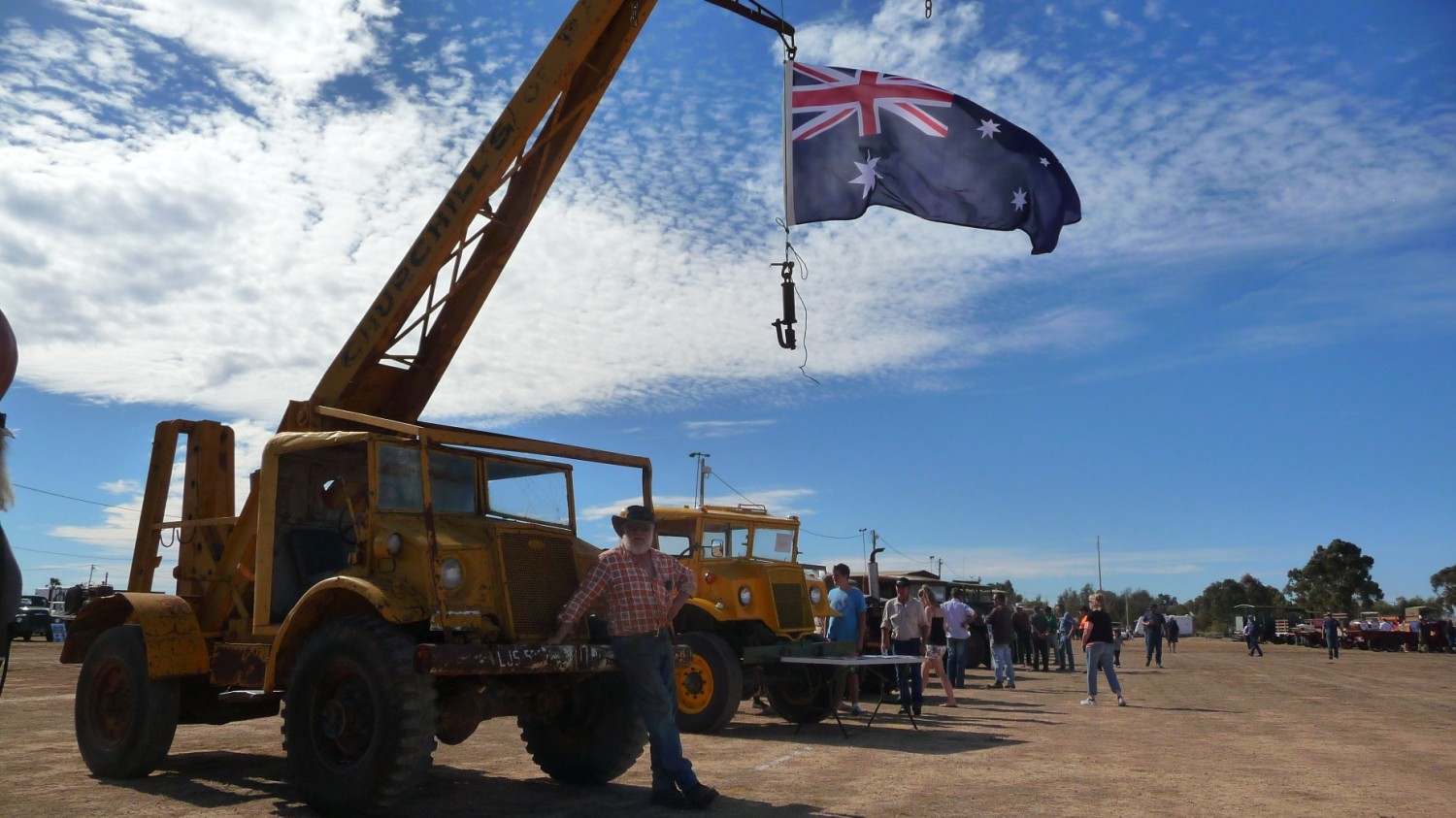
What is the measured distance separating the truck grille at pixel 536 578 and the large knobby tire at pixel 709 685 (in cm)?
412

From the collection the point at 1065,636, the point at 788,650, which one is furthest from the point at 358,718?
the point at 1065,636

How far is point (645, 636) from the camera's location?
6.74m

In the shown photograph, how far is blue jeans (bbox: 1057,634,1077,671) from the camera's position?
24859 mm

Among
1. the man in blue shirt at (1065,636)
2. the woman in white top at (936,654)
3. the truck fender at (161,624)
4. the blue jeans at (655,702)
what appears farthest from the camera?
the man in blue shirt at (1065,636)

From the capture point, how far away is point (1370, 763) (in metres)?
9.25

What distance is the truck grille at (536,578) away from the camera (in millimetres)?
6863

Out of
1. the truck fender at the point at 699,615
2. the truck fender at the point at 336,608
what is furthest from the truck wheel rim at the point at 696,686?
the truck fender at the point at 336,608

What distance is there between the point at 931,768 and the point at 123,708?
6307mm

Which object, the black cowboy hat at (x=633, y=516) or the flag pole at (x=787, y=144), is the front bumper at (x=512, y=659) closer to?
the black cowboy hat at (x=633, y=516)

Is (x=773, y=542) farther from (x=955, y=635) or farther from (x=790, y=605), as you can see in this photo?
(x=955, y=635)

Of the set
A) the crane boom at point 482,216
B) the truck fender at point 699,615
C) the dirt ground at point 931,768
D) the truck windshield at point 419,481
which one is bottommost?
the dirt ground at point 931,768

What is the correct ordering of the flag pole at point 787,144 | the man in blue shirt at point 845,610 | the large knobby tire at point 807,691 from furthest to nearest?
the man in blue shirt at point 845,610 < the large knobby tire at point 807,691 < the flag pole at point 787,144

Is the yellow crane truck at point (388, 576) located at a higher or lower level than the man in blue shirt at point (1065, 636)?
higher

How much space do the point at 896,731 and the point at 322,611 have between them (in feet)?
→ 22.8
